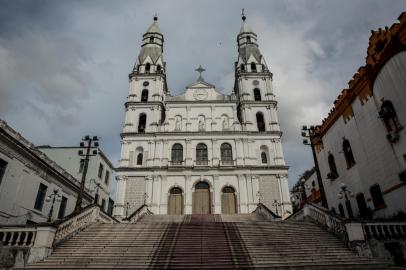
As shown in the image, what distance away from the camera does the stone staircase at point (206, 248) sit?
979 cm

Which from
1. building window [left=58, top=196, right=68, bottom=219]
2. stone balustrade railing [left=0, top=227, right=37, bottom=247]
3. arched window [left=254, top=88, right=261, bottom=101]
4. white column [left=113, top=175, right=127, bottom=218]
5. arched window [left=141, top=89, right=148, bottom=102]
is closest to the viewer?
stone balustrade railing [left=0, top=227, right=37, bottom=247]

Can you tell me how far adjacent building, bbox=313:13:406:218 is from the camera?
13875 mm

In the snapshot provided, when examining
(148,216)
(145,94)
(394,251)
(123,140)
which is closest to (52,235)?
(148,216)

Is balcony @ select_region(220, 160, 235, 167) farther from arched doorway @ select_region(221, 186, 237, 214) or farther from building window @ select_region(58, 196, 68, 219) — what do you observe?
building window @ select_region(58, 196, 68, 219)

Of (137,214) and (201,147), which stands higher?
(201,147)

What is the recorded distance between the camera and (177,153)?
2975 centimetres

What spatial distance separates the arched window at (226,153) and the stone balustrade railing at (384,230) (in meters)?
17.8

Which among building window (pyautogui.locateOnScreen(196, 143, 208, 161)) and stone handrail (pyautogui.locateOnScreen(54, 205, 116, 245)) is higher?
building window (pyautogui.locateOnScreen(196, 143, 208, 161))

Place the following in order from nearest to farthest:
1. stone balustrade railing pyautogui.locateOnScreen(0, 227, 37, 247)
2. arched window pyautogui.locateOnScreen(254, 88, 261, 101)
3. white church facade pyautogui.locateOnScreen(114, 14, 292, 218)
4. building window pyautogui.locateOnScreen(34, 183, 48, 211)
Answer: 1. stone balustrade railing pyautogui.locateOnScreen(0, 227, 37, 247)
2. building window pyautogui.locateOnScreen(34, 183, 48, 211)
3. white church facade pyautogui.locateOnScreen(114, 14, 292, 218)
4. arched window pyautogui.locateOnScreen(254, 88, 261, 101)

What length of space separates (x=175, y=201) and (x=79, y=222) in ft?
46.6

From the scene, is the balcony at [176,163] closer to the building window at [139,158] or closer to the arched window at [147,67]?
the building window at [139,158]

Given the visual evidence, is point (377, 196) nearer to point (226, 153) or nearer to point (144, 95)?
point (226, 153)

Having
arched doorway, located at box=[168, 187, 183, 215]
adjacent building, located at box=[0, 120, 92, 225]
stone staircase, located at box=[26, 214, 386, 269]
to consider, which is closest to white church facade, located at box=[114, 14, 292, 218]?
arched doorway, located at box=[168, 187, 183, 215]

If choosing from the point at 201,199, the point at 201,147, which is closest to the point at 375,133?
the point at 201,199
